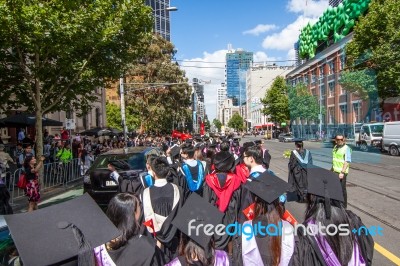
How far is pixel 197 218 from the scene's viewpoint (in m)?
2.83

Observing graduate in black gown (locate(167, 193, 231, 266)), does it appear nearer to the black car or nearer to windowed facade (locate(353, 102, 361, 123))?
the black car

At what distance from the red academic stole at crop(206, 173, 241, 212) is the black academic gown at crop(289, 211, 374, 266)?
2.25 metres

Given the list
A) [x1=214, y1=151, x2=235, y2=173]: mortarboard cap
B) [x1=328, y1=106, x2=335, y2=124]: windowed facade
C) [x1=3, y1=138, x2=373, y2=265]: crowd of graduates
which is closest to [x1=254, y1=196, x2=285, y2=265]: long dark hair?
[x1=3, y1=138, x2=373, y2=265]: crowd of graduates

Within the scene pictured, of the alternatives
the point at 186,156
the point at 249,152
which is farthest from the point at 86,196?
the point at 186,156

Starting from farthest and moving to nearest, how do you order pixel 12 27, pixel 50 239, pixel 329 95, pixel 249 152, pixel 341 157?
pixel 329 95, pixel 12 27, pixel 341 157, pixel 249 152, pixel 50 239

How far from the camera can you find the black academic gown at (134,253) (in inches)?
96.8

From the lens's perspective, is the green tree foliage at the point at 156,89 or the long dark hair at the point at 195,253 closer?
the long dark hair at the point at 195,253

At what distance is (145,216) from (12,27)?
8.59 metres

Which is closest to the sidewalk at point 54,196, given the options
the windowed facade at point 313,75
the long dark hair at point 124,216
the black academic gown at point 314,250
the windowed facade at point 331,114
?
the long dark hair at point 124,216

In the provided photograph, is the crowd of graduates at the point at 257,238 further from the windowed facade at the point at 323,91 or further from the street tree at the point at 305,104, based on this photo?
the windowed facade at the point at 323,91

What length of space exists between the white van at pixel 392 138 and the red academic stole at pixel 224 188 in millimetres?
22986

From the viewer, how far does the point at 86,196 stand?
8.73ft

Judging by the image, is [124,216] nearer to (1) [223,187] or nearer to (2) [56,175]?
(1) [223,187]

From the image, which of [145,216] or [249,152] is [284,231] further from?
[249,152]
